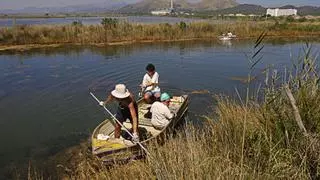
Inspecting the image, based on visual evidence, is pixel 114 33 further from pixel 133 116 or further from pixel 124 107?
pixel 133 116

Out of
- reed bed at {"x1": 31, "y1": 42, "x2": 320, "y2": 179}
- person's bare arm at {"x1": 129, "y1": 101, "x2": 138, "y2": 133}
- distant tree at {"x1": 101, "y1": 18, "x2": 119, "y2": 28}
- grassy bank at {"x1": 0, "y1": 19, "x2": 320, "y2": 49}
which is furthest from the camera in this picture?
distant tree at {"x1": 101, "y1": 18, "x2": 119, "y2": 28}

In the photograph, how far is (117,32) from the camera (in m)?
34.9

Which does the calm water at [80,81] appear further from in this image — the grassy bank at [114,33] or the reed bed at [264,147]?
the grassy bank at [114,33]

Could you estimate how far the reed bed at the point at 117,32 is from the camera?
32531 mm

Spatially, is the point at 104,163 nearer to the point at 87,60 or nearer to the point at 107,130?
the point at 107,130

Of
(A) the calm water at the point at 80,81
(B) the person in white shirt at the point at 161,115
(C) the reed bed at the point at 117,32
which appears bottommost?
(A) the calm water at the point at 80,81

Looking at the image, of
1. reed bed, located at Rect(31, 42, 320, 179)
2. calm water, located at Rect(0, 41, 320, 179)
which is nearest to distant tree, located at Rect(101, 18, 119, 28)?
calm water, located at Rect(0, 41, 320, 179)

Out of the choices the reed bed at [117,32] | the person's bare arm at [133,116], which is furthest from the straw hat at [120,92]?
the reed bed at [117,32]

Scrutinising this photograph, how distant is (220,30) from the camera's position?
39031mm

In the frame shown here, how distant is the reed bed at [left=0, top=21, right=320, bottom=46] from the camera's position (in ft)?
107

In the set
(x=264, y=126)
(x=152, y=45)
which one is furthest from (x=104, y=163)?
(x=152, y=45)

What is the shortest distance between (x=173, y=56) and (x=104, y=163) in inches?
782

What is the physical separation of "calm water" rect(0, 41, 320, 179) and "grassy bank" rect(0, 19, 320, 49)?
302cm

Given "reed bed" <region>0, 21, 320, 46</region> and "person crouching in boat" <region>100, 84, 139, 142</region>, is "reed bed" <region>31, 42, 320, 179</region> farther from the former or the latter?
"reed bed" <region>0, 21, 320, 46</region>
